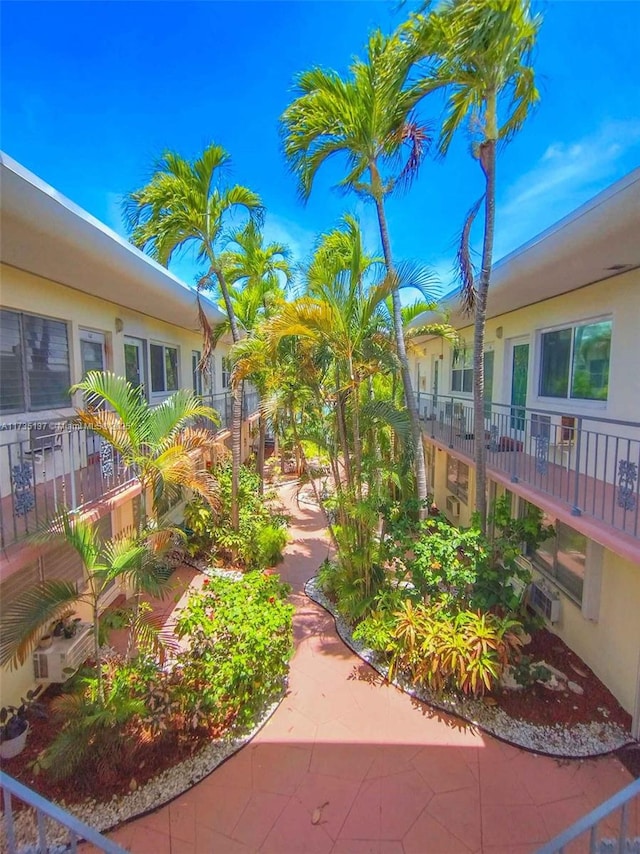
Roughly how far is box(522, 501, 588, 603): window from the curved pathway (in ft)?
7.57

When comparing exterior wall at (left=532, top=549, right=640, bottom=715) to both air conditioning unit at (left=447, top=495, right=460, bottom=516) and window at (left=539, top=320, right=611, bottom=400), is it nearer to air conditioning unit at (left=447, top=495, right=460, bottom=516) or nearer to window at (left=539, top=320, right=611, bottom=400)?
window at (left=539, top=320, right=611, bottom=400)

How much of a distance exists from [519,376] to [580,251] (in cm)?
463

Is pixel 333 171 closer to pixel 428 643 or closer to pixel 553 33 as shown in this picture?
pixel 553 33

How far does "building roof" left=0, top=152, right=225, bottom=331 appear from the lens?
3518mm

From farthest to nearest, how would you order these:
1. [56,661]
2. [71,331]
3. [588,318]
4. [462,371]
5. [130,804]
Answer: [462,371] < [71,331] < [588,318] < [56,661] < [130,804]

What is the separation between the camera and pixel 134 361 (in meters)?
9.23

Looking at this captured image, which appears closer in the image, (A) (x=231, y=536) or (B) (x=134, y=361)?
(A) (x=231, y=536)

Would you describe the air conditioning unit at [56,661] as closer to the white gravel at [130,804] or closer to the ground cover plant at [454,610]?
the white gravel at [130,804]

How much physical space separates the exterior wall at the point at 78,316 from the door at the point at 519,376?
290 inches

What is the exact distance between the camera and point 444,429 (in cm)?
1116

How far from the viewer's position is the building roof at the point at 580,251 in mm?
3770

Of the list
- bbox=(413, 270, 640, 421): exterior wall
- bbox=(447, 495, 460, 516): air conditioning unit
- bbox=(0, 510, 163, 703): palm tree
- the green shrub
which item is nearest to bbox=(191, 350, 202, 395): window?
the green shrub

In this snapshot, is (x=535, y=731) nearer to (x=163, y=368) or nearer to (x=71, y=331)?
(x=71, y=331)

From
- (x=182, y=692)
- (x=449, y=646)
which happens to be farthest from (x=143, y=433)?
(x=449, y=646)
